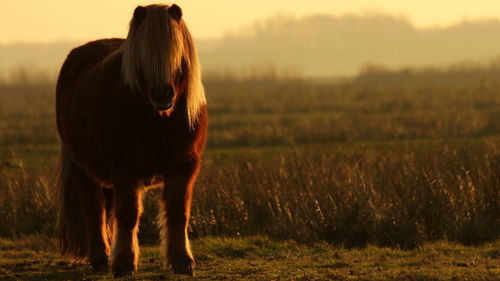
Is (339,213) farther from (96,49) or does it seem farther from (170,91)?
(170,91)

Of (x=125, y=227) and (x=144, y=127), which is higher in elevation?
(x=144, y=127)

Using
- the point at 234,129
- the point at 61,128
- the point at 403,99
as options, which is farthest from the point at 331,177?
the point at 403,99

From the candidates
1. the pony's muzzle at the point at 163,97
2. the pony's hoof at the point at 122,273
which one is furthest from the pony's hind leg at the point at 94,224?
the pony's muzzle at the point at 163,97

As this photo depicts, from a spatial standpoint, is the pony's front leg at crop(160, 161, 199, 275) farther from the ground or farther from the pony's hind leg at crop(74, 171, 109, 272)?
the pony's hind leg at crop(74, 171, 109, 272)

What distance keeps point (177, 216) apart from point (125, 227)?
43cm

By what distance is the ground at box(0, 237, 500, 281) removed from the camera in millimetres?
7102

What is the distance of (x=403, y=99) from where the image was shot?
31.7 meters

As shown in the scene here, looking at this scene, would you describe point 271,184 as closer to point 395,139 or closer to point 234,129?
point 395,139

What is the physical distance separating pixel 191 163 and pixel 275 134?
15.3 metres

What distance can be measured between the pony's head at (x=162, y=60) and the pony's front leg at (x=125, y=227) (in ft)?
2.52

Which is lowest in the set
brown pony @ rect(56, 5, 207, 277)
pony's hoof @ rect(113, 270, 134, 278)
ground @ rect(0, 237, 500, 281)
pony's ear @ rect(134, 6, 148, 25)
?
ground @ rect(0, 237, 500, 281)

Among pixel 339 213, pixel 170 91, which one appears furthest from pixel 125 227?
pixel 339 213

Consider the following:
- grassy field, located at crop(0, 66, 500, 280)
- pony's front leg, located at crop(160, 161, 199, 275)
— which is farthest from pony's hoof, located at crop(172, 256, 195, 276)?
grassy field, located at crop(0, 66, 500, 280)

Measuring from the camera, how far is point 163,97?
613 cm
